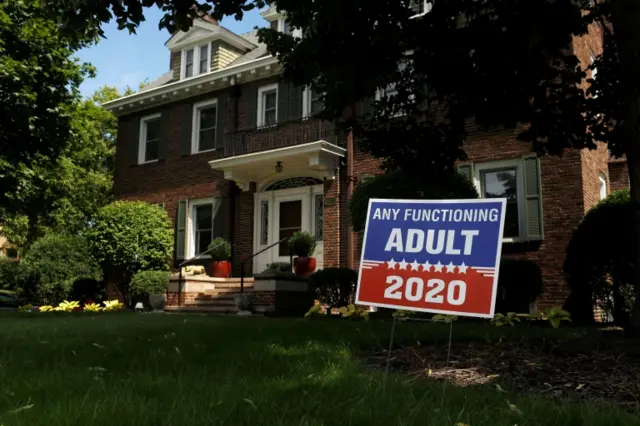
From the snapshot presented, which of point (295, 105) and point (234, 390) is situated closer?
point (234, 390)

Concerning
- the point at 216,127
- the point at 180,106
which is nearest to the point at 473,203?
the point at 216,127

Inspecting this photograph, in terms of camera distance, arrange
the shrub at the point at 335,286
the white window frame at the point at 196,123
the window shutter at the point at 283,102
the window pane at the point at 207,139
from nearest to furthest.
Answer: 1. the shrub at the point at 335,286
2. the window shutter at the point at 283,102
3. the window pane at the point at 207,139
4. the white window frame at the point at 196,123

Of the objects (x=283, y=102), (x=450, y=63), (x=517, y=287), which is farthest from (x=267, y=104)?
(x=450, y=63)

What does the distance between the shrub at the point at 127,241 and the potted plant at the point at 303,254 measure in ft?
15.5

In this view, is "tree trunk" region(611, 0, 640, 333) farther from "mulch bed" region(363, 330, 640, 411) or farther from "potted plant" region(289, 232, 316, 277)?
"potted plant" region(289, 232, 316, 277)

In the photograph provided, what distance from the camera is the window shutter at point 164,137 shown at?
61.4 feet

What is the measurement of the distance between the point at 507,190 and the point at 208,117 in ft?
32.1

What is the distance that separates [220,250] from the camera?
15.6m

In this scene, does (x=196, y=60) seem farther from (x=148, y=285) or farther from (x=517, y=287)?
(x=517, y=287)

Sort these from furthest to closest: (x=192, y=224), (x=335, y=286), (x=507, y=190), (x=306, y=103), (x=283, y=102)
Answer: (x=192, y=224), (x=283, y=102), (x=306, y=103), (x=507, y=190), (x=335, y=286)

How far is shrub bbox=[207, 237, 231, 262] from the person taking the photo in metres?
15.6

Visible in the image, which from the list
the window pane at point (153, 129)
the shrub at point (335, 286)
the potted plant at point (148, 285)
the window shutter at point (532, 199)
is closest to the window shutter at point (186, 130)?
the window pane at point (153, 129)

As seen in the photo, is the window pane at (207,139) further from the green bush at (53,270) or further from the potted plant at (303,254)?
the potted plant at (303,254)

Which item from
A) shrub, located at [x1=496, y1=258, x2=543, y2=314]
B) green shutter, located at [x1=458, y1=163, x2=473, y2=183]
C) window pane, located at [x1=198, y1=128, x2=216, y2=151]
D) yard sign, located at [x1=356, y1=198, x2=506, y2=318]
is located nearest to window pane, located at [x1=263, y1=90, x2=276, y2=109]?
window pane, located at [x1=198, y1=128, x2=216, y2=151]
